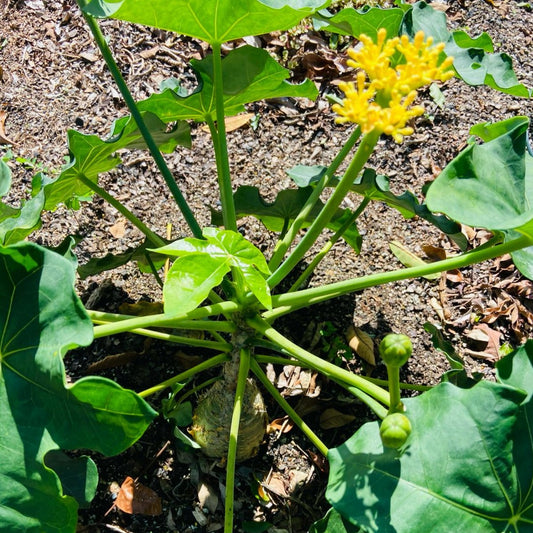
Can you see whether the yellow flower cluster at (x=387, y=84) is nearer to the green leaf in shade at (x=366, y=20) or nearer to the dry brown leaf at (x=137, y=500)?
the green leaf in shade at (x=366, y=20)

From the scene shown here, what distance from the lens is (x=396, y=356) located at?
3.98 ft

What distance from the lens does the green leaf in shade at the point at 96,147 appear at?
1.75 metres

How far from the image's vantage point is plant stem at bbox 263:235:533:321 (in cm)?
138

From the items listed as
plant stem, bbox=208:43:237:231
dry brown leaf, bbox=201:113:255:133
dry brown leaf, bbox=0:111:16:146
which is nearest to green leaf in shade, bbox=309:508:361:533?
plant stem, bbox=208:43:237:231

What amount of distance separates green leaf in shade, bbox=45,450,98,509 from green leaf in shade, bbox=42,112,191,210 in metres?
0.78

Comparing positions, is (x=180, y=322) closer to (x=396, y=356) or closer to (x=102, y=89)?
(x=396, y=356)

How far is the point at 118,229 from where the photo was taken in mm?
2629

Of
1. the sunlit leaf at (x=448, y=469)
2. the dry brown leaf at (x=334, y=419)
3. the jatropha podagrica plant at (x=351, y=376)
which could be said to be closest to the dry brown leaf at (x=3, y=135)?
the jatropha podagrica plant at (x=351, y=376)

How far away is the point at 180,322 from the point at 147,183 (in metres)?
1.29

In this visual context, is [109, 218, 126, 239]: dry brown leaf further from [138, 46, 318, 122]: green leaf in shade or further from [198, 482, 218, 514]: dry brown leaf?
[198, 482, 218, 514]: dry brown leaf

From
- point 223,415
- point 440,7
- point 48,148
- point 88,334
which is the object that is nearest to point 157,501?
point 223,415

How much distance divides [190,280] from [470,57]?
3.62 feet

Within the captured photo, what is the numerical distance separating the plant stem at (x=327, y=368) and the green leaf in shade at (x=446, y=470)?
0.30 ft

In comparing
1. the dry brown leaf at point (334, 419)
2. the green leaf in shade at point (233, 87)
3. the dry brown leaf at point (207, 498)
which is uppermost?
the green leaf in shade at point (233, 87)
